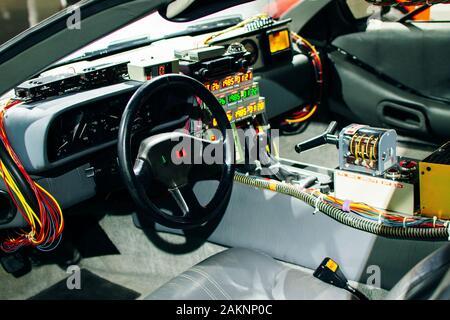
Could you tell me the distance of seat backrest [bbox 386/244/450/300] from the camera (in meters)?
1.07

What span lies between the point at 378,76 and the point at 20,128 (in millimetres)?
2000

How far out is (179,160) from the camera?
199cm

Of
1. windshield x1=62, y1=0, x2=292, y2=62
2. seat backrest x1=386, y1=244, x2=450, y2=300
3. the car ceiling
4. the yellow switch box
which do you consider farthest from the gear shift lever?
the car ceiling

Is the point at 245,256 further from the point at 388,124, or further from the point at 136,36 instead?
the point at 388,124

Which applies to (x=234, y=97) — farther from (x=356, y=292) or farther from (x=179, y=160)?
(x=356, y=292)

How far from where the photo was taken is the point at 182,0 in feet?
3.92

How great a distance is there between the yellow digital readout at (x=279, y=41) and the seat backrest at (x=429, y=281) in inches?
77.2

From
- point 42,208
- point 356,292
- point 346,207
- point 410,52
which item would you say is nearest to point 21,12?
point 410,52

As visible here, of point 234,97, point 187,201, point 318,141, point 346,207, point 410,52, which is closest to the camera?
point 346,207

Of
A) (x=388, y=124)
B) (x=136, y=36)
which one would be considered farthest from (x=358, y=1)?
(x=136, y=36)

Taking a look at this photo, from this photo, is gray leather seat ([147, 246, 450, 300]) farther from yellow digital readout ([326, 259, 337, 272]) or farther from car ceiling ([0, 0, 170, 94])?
car ceiling ([0, 0, 170, 94])

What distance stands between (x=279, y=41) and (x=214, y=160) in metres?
1.15

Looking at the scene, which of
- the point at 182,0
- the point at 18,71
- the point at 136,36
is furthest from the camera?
the point at 136,36

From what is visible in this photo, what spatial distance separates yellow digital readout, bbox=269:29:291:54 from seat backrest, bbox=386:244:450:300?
1961 millimetres
